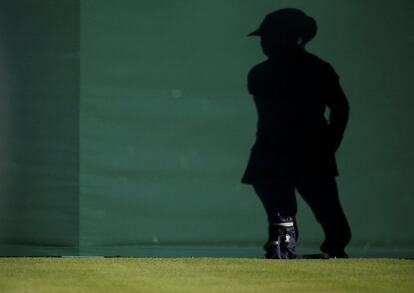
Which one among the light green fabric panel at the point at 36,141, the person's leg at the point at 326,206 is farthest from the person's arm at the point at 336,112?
the light green fabric panel at the point at 36,141

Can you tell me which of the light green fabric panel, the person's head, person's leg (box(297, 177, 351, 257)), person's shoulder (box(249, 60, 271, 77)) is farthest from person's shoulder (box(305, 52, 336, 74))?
the light green fabric panel

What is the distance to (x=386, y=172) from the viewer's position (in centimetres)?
635

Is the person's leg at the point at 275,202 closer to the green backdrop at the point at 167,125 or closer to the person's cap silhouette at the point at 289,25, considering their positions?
the green backdrop at the point at 167,125

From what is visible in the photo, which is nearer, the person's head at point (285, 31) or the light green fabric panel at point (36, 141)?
the light green fabric panel at point (36, 141)

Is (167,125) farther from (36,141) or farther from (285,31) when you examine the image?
(285,31)

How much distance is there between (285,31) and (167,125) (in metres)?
1.17

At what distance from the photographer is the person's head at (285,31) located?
6371mm

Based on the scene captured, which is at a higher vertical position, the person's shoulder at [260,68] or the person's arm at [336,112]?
the person's shoulder at [260,68]

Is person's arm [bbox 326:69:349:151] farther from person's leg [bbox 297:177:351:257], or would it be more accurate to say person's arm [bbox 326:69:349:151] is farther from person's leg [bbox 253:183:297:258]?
person's leg [bbox 253:183:297:258]

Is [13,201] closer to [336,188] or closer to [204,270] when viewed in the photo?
[204,270]

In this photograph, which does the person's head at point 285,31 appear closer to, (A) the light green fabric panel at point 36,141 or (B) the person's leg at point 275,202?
(B) the person's leg at point 275,202

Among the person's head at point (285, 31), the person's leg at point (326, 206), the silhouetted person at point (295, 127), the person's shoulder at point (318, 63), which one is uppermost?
the person's head at point (285, 31)

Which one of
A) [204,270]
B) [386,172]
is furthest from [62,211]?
[386,172]

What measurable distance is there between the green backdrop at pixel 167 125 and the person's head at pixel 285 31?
7 cm
